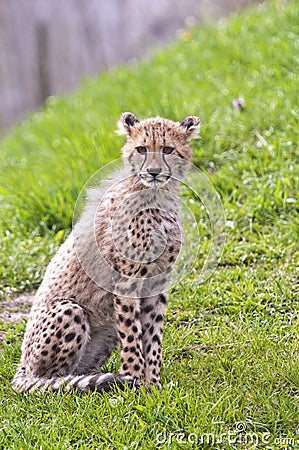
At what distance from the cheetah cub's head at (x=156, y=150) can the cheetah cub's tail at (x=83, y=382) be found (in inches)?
34.1

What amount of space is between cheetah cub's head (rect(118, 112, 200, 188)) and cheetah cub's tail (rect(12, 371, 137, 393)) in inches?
34.1

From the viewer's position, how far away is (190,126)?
351 cm

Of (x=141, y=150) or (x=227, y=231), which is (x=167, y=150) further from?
(x=227, y=231)

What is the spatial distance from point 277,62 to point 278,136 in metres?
1.38

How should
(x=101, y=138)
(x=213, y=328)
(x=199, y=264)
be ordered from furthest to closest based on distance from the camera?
(x=101, y=138), (x=199, y=264), (x=213, y=328)

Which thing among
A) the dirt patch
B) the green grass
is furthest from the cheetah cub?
the dirt patch

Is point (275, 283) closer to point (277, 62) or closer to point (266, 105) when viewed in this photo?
point (266, 105)

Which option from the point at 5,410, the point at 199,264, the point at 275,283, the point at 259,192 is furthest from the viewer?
the point at 259,192

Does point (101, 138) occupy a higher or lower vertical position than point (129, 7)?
lower

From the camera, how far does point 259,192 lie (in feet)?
18.1

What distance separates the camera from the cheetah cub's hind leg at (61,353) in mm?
3426

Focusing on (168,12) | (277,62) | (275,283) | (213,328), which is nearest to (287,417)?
(213,328)

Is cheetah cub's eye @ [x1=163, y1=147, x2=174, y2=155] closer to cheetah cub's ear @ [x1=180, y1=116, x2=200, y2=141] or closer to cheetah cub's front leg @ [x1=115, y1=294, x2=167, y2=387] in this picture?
cheetah cub's ear @ [x1=180, y1=116, x2=200, y2=141]

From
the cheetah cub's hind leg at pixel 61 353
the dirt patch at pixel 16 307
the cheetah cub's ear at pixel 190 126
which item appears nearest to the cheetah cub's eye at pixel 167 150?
the cheetah cub's ear at pixel 190 126
